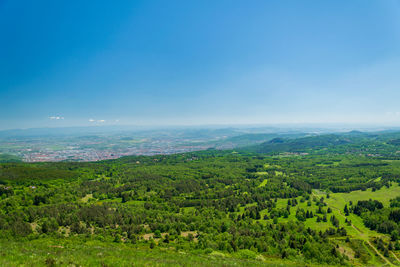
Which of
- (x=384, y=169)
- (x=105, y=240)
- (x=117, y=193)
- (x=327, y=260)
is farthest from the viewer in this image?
(x=384, y=169)

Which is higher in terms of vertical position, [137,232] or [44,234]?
[44,234]

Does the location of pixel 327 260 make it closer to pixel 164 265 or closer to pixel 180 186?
pixel 164 265

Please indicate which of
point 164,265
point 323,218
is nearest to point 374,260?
point 323,218

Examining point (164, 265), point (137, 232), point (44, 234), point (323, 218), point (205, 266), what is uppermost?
point (164, 265)

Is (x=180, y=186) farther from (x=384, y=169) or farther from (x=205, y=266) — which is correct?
(x=384, y=169)

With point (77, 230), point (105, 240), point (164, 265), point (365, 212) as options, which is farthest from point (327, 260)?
point (77, 230)

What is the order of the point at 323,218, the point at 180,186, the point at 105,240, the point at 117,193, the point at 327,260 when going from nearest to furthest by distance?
the point at 327,260
the point at 105,240
the point at 323,218
the point at 117,193
the point at 180,186

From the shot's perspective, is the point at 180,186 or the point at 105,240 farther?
the point at 180,186
